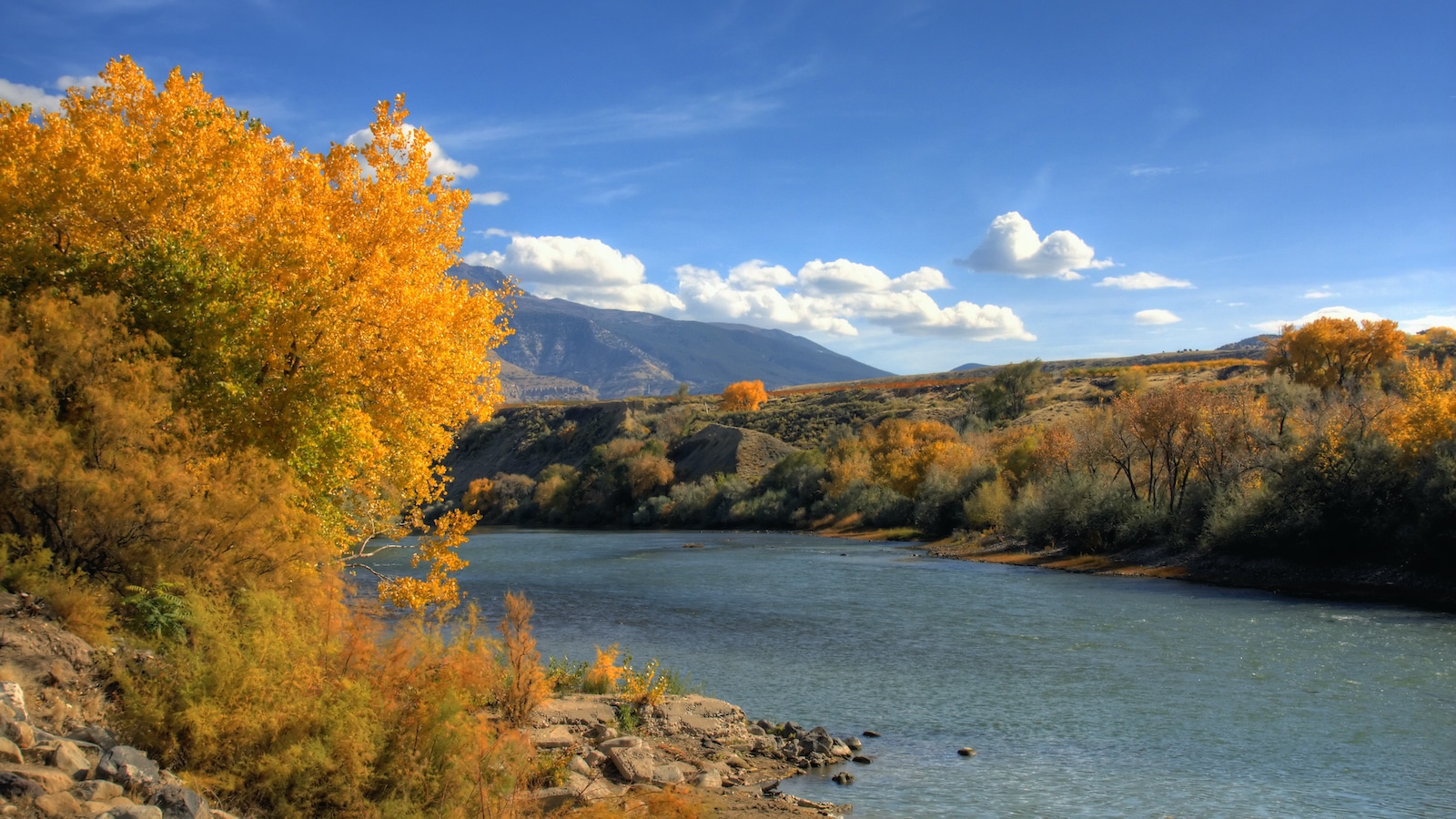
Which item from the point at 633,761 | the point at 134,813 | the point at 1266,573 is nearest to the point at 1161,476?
the point at 1266,573

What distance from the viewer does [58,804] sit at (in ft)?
19.8

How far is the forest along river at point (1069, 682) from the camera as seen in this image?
12812mm

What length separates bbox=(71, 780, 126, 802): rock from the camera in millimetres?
6277

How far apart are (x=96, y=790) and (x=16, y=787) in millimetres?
514

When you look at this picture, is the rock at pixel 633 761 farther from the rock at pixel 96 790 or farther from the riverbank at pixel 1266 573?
the riverbank at pixel 1266 573

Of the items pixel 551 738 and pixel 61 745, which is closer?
pixel 61 745

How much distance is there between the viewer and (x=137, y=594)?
30.4ft

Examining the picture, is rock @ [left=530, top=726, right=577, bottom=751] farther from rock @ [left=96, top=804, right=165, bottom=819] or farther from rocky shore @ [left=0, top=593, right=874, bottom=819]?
rock @ [left=96, top=804, right=165, bottom=819]

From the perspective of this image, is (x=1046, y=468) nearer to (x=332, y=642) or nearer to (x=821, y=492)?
(x=821, y=492)

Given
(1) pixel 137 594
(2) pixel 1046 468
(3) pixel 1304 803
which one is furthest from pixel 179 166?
(2) pixel 1046 468

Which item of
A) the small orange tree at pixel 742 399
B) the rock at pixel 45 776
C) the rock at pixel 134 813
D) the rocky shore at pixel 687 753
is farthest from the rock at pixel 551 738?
the small orange tree at pixel 742 399

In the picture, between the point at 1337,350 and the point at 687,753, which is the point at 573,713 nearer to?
the point at 687,753

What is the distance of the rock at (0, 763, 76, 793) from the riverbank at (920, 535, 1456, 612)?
34393mm

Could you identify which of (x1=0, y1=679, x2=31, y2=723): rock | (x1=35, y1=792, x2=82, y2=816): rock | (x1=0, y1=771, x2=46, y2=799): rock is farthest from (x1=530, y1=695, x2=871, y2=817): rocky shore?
(x1=0, y1=771, x2=46, y2=799): rock
